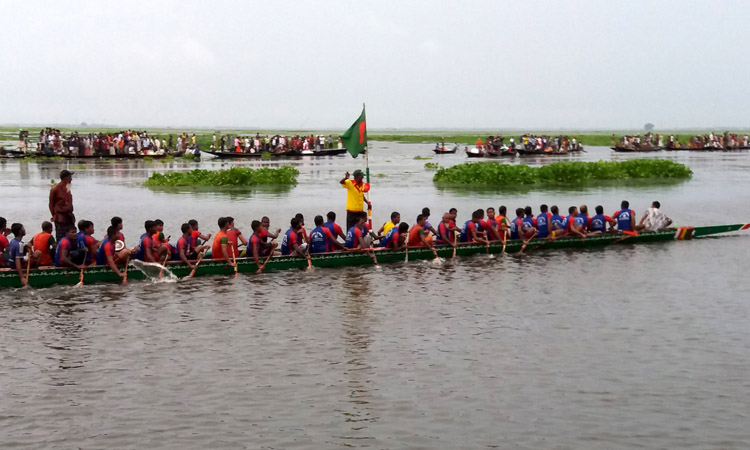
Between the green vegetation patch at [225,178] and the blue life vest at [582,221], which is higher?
the green vegetation patch at [225,178]

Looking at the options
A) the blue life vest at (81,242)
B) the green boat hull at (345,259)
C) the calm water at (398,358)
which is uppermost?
the blue life vest at (81,242)

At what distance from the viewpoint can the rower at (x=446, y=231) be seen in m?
22.8

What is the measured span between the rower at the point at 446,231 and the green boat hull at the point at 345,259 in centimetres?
18

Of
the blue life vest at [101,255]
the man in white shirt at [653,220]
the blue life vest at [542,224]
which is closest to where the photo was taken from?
the blue life vest at [101,255]

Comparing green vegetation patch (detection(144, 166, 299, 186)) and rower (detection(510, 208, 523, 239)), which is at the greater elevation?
green vegetation patch (detection(144, 166, 299, 186))

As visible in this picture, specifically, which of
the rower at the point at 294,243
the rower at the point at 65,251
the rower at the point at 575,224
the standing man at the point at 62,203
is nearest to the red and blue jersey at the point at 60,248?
the rower at the point at 65,251

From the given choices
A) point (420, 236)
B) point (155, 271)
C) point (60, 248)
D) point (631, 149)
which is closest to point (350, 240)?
point (420, 236)

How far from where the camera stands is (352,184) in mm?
22188

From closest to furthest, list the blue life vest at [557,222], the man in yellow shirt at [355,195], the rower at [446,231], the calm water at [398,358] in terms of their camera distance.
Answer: the calm water at [398,358] → the man in yellow shirt at [355,195] → the rower at [446,231] → the blue life vest at [557,222]

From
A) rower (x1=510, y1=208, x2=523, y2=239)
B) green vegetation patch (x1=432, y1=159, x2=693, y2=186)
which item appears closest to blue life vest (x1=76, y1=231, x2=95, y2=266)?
rower (x1=510, y1=208, x2=523, y2=239)

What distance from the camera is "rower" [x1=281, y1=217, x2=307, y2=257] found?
20.6 meters

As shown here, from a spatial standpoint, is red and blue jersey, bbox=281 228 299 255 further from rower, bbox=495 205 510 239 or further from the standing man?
rower, bbox=495 205 510 239

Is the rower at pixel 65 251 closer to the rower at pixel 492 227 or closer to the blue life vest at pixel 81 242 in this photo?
the blue life vest at pixel 81 242

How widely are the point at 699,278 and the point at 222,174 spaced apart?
29834mm
